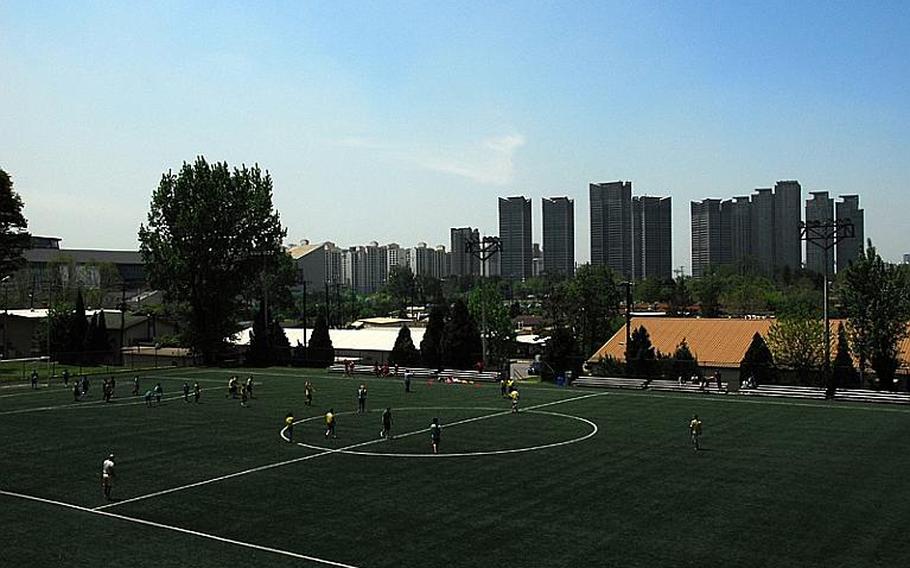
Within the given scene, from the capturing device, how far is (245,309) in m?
89.2

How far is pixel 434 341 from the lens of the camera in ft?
249

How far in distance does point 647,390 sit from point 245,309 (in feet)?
153

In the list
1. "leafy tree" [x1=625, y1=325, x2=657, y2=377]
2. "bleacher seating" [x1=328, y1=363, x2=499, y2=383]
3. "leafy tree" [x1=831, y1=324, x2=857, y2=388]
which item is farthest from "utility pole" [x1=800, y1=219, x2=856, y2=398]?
"bleacher seating" [x1=328, y1=363, x2=499, y2=383]

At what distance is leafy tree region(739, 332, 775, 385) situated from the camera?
58.9 metres

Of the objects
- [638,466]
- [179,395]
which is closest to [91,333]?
[179,395]

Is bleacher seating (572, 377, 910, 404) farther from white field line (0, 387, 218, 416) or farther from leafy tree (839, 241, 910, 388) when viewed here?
white field line (0, 387, 218, 416)

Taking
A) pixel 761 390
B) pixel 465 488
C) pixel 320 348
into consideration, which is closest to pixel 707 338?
pixel 761 390

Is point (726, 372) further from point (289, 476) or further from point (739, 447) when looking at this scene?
point (289, 476)

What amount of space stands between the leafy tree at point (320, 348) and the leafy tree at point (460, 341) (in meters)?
12.0

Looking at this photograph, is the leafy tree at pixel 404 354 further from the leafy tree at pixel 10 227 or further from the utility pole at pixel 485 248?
the leafy tree at pixel 10 227

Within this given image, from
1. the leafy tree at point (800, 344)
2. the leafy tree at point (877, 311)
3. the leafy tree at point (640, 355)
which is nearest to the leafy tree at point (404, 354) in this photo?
the leafy tree at point (640, 355)

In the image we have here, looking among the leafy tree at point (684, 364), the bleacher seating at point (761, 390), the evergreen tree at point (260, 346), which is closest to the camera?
the bleacher seating at point (761, 390)

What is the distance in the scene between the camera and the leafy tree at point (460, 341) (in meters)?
73.2

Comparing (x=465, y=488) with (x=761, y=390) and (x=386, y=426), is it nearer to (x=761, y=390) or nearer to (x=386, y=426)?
(x=386, y=426)
